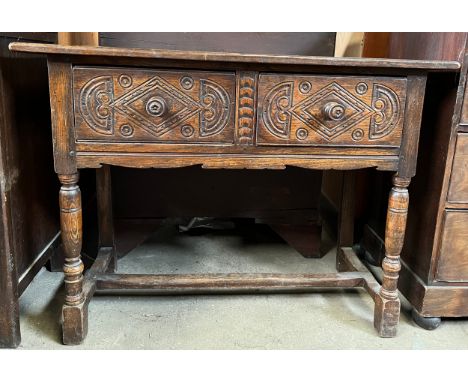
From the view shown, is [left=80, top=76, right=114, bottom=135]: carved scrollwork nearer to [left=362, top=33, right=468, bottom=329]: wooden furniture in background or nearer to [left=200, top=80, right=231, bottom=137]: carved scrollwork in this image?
[left=200, top=80, right=231, bottom=137]: carved scrollwork

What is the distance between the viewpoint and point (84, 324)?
1266 mm

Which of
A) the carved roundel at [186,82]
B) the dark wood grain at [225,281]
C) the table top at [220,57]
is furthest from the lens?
the dark wood grain at [225,281]

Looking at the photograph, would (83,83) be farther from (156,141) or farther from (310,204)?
(310,204)

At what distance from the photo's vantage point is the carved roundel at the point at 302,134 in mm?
1173

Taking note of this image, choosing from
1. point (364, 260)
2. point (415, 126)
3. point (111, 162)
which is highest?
point (415, 126)

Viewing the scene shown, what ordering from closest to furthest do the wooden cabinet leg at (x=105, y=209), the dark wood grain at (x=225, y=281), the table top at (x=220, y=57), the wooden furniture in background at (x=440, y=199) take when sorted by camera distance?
the table top at (x=220, y=57)
the wooden furniture in background at (x=440, y=199)
the dark wood grain at (x=225, y=281)
the wooden cabinet leg at (x=105, y=209)

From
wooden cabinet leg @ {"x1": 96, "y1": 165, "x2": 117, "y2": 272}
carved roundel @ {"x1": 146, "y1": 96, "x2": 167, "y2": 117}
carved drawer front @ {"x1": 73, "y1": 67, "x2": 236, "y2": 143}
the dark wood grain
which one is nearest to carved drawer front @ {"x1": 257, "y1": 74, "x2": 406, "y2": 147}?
carved drawer front @ {"x1": 73, "y1": 67, "x2": 236, "y2": 143}

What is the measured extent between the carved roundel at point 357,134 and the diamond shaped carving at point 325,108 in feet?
0.07

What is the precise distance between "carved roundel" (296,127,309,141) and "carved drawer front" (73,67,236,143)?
0.18m

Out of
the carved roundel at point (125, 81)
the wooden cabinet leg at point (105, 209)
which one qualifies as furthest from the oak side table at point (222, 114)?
the wooden cabinet leg at point (105, 209)

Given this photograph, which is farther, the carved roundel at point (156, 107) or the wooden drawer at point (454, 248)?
the wooden drawer at point (454, 248)

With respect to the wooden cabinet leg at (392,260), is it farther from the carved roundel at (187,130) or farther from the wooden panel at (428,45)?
the carved roundel at (187,130)

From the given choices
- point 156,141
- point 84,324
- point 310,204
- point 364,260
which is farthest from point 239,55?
point 364,260

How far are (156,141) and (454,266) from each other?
96 centimetres
